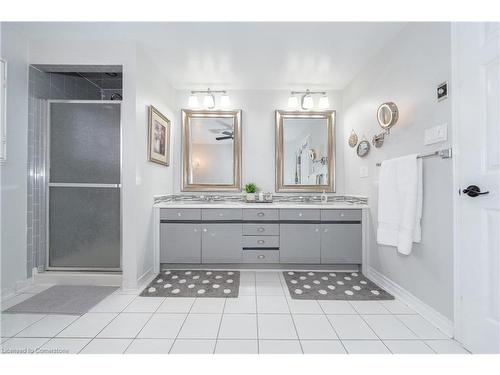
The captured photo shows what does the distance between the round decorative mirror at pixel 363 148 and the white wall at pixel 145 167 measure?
7.63 ft

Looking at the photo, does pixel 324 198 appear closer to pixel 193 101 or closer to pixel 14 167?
pixel 193 101

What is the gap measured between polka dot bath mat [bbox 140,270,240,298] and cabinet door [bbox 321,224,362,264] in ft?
3.41

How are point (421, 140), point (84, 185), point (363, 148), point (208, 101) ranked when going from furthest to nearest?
point (208, 101), point (363, 148), point (84, 185), point (421, 140)

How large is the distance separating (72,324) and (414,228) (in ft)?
8.35

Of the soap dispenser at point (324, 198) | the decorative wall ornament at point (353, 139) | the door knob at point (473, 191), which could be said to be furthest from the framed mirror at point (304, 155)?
the door knob at point (473, 191)

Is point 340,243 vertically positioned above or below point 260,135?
below

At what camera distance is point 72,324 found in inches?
63.7

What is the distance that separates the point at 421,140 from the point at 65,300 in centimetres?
311

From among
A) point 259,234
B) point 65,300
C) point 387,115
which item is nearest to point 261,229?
point 259,234

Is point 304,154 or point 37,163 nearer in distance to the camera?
point 37,163

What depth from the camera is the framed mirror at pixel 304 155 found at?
3.17 metres

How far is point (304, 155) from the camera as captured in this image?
3.20 meters

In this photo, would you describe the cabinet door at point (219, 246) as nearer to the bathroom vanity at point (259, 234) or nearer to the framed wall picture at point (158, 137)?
the bathroom vanity at point (259, 234)

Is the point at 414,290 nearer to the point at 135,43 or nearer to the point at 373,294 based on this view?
the point at 373,294
